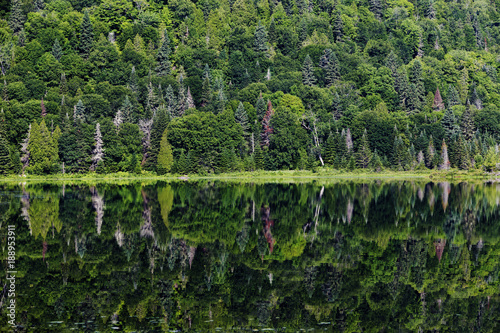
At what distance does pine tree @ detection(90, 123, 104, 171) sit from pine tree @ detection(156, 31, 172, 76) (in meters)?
56.9

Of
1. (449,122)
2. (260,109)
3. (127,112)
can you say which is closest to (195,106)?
(260,109)

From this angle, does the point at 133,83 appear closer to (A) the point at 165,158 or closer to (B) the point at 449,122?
(A) the point at 165,158

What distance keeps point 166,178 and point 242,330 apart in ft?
296

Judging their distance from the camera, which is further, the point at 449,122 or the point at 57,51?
the point at 57,51

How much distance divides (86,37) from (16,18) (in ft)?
79.2

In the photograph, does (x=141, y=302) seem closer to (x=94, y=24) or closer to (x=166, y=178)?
(x=166, y=178)

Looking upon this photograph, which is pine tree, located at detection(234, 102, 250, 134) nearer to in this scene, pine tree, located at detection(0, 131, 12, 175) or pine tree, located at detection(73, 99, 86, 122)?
pine tree, located at detection(73, 99, 86, 122)

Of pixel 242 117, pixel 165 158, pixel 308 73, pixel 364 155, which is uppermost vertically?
pixel 308 73

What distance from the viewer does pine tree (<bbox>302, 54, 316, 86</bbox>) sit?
582 feet

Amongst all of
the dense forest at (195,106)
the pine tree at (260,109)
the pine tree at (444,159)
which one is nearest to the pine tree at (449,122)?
the dense forest at (195,106)

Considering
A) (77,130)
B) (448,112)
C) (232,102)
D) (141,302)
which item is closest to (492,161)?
(448,112)

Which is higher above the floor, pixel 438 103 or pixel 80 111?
pixel 438 103

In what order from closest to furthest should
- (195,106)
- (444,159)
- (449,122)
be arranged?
1. (444,159)
2. (195,106)
3. (449,122)

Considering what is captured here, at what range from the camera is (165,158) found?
381 ft
